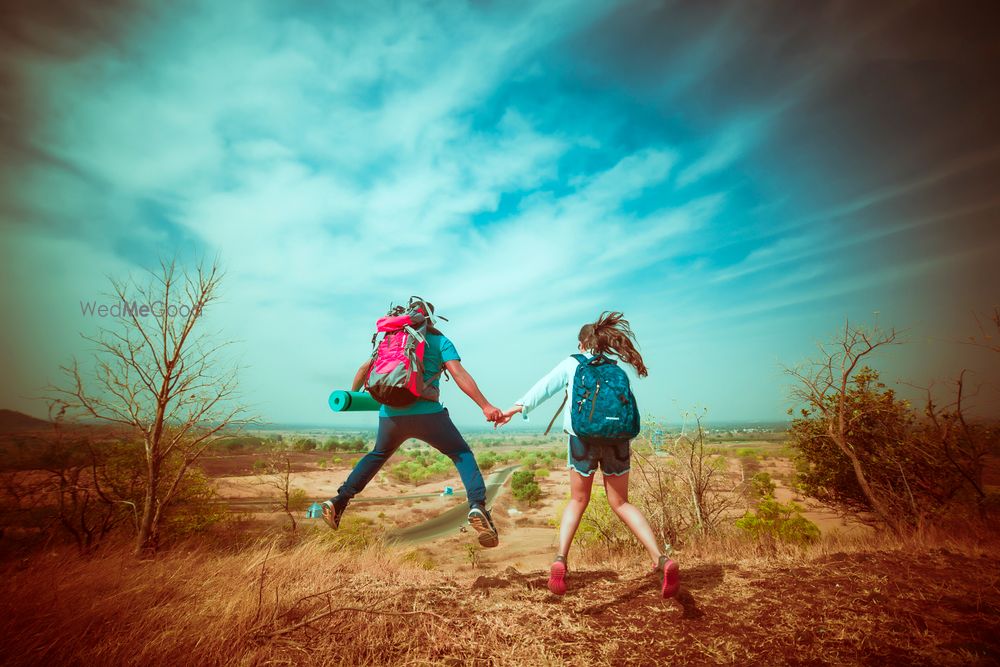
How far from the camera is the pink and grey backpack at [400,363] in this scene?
339cm

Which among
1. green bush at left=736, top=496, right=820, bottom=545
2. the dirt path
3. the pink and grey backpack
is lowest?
the dirt path

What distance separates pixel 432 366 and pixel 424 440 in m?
0.72

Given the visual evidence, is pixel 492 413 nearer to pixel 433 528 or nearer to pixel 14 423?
pixel 14 423

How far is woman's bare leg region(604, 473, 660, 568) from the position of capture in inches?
129

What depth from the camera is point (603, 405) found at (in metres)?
3.45

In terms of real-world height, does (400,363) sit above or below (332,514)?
above

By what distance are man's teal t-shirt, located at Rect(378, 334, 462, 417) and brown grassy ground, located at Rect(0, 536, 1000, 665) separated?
1.37m

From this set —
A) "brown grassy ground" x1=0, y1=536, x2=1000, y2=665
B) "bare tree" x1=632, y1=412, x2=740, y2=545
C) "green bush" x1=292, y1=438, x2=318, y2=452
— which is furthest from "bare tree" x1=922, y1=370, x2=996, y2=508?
"green bush" x1=292, y1=438, x2=318, y2=452

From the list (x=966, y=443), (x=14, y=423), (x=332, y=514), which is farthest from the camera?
(x=14, y=423)

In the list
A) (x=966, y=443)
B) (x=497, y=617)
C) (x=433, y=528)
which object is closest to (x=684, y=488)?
(x=966, y=443)

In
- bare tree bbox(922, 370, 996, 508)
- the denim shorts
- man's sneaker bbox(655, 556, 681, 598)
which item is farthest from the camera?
bare tree bbox(922, 370, 996, 508)

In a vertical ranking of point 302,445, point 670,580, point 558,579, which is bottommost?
point 302,445

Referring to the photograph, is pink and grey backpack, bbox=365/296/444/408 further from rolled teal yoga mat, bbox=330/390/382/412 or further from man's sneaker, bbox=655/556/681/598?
man's sneaker, bbox=655/556/681/598

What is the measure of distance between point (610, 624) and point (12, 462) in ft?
67.5
